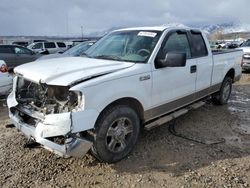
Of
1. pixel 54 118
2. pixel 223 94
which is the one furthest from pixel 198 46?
pixel 54 118

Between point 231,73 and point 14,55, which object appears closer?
point 231,73

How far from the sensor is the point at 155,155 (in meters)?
4.11

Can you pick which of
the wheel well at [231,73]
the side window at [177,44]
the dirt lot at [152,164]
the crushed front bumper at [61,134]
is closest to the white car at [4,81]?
the dirt lot at [152,164]

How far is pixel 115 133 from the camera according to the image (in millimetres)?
3738

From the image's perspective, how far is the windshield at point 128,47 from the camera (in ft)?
13.8

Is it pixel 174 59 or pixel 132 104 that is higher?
pixel 174 59

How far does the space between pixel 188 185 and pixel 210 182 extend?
11.5 inches

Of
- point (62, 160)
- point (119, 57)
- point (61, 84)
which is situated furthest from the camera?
point (119, 57)

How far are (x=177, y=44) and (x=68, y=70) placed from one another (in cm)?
213

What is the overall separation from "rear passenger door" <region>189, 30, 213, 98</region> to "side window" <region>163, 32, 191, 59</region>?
0.18 metres

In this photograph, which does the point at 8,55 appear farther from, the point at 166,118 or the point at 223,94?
the point at 166,118

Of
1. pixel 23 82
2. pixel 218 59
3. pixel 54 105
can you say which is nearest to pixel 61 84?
pixel 54 105

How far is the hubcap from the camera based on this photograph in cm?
370

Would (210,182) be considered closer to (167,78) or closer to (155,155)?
(155,155)
